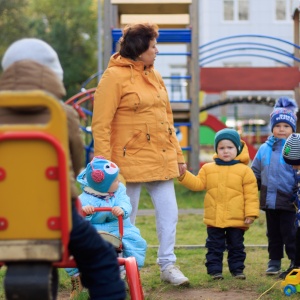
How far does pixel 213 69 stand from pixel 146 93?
8.90 m

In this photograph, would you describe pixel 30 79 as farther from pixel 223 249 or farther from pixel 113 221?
pixel 223 249

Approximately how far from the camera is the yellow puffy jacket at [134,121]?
19.5ft

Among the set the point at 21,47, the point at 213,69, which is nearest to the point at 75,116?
the point at 21,47

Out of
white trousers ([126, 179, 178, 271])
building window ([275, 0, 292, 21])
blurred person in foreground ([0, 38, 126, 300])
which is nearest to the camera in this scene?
blurred person in foreground ([0, 38, 126, 300])

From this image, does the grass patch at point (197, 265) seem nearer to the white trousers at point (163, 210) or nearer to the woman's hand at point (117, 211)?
the white trousers at point (163, 210)

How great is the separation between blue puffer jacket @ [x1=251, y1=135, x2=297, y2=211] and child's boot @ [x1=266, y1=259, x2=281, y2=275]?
421mm

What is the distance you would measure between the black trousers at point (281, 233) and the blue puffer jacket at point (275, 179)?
98mm

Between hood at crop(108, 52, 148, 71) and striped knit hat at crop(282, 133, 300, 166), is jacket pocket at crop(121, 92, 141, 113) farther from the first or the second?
striped knit hat at crop(282, 133, 300, 166)

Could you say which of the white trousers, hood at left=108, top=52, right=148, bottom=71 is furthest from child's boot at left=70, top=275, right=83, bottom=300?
hood at left=108, top=52, right=148, bottom=71

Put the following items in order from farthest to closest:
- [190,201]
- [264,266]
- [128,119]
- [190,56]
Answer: [190,56] → [190,201] → [264,266] → [128,119]

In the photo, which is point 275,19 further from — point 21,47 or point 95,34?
point 21,47

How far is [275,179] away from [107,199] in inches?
61.2

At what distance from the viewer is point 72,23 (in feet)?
184

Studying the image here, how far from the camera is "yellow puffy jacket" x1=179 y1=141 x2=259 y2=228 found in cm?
642
